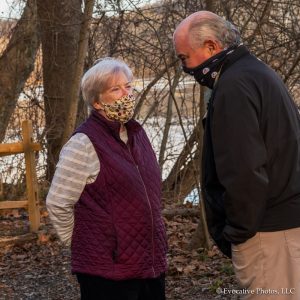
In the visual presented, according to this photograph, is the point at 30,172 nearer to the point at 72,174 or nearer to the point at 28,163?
the point at 28,163

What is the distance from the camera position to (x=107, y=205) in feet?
11.4

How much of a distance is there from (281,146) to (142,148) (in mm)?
913

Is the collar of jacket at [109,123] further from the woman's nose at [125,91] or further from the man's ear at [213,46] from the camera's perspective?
the man's ear at [213,46]

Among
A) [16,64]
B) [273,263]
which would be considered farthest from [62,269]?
[16,64]

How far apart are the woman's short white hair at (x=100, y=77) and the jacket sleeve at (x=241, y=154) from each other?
0.75m

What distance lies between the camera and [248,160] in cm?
298

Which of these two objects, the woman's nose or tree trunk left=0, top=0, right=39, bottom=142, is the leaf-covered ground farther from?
tree trunk left=0, top=0, right=39, bottom=142

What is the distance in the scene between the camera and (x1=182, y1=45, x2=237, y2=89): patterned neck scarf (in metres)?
3.20

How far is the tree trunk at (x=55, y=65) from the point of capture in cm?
1098

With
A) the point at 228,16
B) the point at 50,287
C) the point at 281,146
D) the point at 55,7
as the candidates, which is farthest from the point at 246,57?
the point at 55,7

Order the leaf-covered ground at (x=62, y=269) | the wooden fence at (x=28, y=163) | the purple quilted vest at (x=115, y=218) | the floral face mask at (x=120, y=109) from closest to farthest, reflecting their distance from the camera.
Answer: the purple quilted vest at (x=115, y=218) < the floral face mask at (x=120, y=109) < the leaf-covered ground at (x=62, y=269) < the wooden fence at (x=28, y=163)

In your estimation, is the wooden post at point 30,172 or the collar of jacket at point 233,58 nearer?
the collar of jacket at point 233,58

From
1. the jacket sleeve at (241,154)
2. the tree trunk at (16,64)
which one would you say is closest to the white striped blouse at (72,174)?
the jacket sleeve at (241,154)

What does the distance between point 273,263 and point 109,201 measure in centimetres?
86
